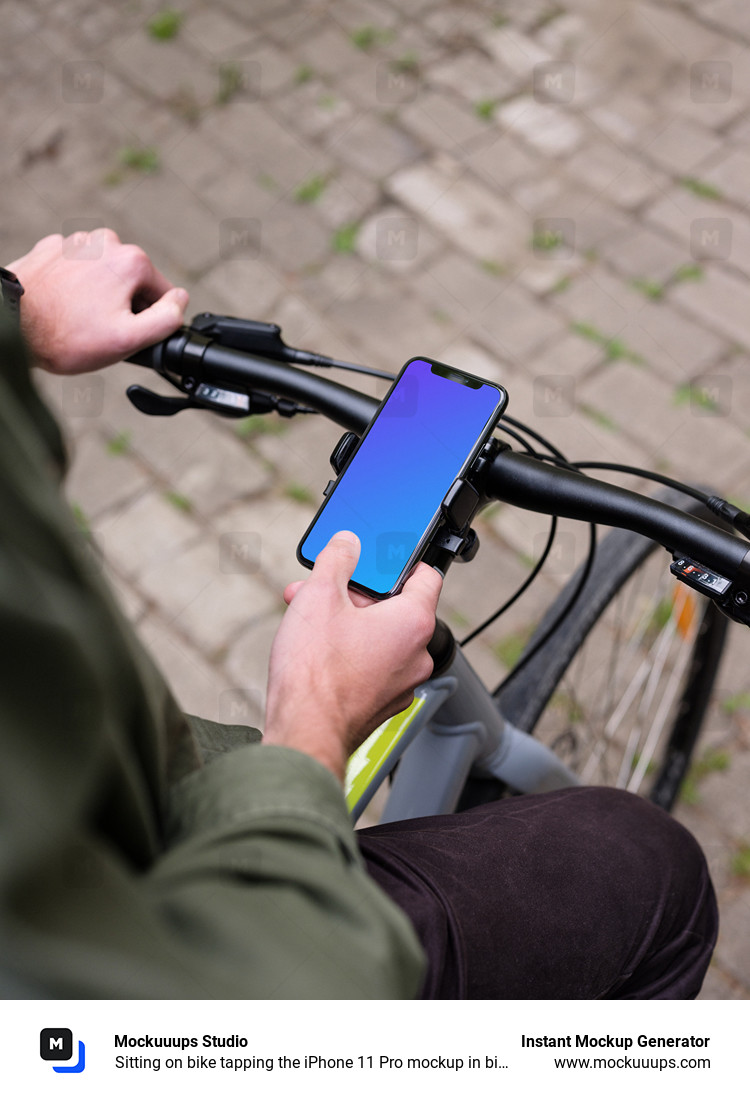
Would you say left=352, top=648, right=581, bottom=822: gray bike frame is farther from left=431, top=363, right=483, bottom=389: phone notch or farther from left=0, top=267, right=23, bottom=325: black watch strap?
left=0, top=267, right=23, bottom=325: black watch strap

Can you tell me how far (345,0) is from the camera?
3.79 m

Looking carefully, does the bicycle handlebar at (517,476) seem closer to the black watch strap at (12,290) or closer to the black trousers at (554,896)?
the black watch strap at (12,290)

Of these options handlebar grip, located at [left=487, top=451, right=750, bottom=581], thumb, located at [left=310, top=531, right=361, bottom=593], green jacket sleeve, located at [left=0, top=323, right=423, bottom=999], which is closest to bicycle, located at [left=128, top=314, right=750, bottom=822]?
handlebar grip, located at [left=487, top=451, right=750, bottom=581]

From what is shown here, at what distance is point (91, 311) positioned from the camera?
1226 millimetres

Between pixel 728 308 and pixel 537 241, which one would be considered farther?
pixel 537 241

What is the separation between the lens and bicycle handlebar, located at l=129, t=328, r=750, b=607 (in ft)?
3.25

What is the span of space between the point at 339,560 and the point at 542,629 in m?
0.83

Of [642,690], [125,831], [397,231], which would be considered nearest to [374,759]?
[125,831]

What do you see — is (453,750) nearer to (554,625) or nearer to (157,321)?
(554,625)

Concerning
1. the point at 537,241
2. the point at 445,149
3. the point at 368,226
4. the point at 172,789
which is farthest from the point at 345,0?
the point at 172,789
